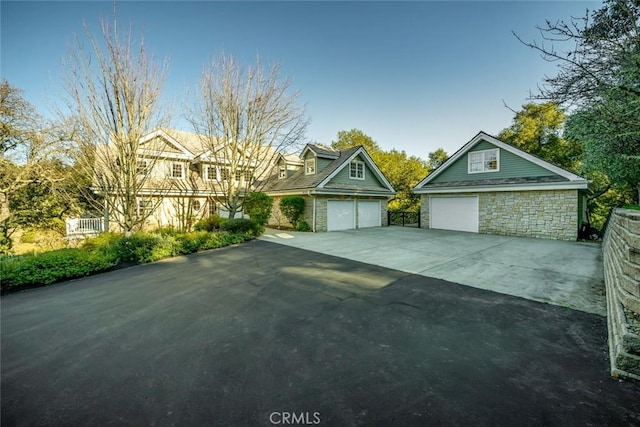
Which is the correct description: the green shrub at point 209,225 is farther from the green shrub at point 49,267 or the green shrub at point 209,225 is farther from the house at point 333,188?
the green shrub at point 49,267

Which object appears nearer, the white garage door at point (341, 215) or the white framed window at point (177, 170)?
the white garage door at point (341, 215)

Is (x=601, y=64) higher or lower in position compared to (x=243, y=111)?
lower

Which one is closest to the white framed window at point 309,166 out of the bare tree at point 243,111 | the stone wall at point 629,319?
the bare tree at point 243,111

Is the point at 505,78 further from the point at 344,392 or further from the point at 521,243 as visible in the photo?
the point at 344,392

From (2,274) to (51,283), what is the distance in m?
0.95

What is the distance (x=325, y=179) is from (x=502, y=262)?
1001cm

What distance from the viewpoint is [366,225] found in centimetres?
1828

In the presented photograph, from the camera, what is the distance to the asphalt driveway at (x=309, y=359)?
2357 mm

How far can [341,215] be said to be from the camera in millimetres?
16938

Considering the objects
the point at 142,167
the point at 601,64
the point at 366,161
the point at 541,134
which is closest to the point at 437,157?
the point at 541,134

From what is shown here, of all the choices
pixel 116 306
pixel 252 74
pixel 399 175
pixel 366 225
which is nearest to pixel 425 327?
pixel 116 306

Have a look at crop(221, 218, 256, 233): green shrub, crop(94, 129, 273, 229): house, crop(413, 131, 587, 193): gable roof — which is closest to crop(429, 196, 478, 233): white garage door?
crop(413, 131, 587, 193): gable roof

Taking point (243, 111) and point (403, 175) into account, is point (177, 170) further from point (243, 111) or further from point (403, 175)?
point (403, 175)

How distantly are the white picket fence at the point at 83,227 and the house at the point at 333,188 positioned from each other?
408 inches
